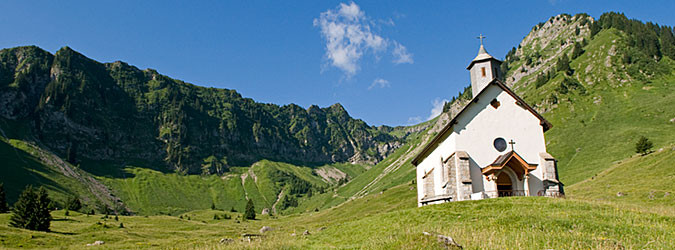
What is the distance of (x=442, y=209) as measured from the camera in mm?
25938

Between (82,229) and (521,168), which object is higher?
(521,168)

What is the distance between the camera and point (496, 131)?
35.0m

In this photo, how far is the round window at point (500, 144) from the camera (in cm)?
3462

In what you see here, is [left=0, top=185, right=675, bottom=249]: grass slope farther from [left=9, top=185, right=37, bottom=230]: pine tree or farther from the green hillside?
the green hillside

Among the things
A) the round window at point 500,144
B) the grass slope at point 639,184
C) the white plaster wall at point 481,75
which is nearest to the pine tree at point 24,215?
the round window at point 500,144

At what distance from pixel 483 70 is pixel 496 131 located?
810 cm

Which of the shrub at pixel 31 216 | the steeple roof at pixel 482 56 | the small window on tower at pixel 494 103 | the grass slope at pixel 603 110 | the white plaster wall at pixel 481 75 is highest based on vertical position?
the grass slope at pixel 603 110

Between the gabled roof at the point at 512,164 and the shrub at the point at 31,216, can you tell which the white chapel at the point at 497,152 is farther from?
the shrub at the point at 31,216

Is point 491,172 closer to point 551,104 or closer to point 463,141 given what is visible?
point 463,141

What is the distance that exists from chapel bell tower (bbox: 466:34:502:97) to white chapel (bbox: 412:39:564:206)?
11.0 ft

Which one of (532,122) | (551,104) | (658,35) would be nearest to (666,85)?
(551,104)

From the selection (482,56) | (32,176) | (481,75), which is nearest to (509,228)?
(481,75)

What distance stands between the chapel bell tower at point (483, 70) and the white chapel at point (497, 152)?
3.35 metres

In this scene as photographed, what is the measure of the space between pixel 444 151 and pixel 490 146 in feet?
17.2
